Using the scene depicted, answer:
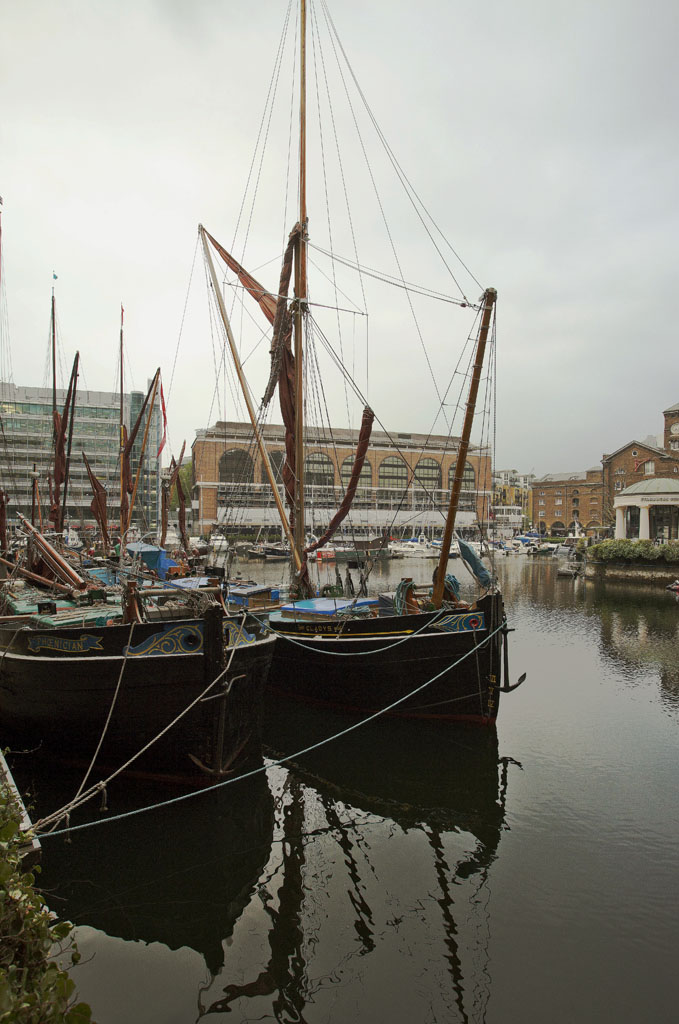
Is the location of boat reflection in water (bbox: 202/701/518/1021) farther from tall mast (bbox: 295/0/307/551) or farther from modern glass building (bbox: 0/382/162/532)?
modern glass building (bbox: 0/382/162/532)

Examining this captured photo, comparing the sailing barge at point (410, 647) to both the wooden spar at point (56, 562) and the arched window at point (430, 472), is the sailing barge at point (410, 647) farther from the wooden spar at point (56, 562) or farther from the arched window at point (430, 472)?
the arched window at point (430, 472)

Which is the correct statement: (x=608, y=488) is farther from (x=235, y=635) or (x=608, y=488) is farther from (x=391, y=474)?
(x=235, y=635)

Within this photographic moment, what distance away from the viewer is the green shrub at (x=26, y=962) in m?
2.90

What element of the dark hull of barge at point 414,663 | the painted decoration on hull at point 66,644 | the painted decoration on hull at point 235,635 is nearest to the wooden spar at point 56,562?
the painted decoration on hull at point 66,644

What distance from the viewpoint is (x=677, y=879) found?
8.13 m

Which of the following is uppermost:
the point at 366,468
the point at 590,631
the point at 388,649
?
the point at 366,468

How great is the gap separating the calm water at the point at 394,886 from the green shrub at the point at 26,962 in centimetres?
307

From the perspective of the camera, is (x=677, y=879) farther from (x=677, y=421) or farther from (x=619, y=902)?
(x=677, y=421)

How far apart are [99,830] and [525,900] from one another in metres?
6.33

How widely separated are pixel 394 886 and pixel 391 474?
9366 cm

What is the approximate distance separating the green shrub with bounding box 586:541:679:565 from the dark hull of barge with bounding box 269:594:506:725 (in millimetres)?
Answer: 37194

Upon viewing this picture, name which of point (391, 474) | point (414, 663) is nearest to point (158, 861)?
point (414, 663)

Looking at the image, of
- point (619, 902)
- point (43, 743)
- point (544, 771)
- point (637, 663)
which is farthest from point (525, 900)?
point (637, 663)

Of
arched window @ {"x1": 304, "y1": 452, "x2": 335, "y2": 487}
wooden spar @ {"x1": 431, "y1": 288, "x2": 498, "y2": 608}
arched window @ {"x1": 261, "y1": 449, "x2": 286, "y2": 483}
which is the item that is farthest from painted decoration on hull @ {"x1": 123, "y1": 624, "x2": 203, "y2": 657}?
arched window @ {"x1": 304, "y1": 452, "x2": 335, "y2": 487}
